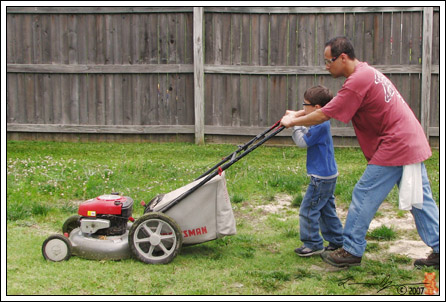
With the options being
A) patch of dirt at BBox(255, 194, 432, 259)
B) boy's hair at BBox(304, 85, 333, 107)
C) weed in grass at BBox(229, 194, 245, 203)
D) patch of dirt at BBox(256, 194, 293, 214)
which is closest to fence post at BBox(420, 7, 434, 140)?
patch of dirt at BBox(255, 194, 432, 259)

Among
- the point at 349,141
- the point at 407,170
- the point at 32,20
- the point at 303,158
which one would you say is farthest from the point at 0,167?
the point at 349,141

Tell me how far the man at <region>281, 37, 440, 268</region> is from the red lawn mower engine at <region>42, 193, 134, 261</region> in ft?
4.79

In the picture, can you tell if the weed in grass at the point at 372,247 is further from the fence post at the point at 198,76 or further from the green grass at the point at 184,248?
the fence post at the point at 198,76

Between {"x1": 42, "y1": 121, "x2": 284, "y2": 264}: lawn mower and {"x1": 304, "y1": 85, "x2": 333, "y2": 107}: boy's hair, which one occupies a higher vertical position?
{"x1": 304, "y1": 85, "x2": 333, "y2": 107}: boy's hair

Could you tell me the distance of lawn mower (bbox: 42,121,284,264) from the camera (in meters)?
4.44

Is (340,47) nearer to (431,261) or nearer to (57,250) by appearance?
(431,261)

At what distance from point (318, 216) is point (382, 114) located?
3.25 ft

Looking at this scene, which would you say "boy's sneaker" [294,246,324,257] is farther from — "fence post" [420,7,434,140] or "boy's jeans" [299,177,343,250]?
"fence post" [420,7,434,140]

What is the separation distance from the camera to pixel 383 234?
5.30m

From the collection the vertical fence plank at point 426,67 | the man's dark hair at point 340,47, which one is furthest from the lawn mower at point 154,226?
the vertical fence plank at point 426,67

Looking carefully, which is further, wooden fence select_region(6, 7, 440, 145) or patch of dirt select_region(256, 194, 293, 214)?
wooden fence select_region(6, 7, 440, 145)

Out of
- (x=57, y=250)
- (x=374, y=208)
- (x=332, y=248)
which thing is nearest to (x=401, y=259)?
(x=332, y=248)

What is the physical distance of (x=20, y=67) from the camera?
10133 millimetres

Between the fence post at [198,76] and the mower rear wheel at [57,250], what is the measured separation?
567 cm
